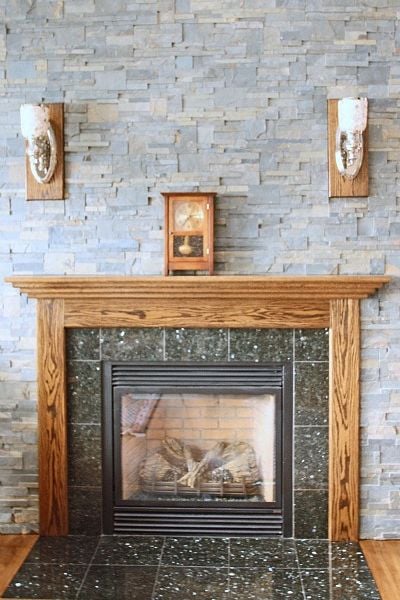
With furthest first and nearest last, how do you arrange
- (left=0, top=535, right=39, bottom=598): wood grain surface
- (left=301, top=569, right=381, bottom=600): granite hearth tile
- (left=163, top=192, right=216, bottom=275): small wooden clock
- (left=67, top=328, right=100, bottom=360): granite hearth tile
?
(left=67, top=328, right=100, bottom=360): granite hearth tile < (left=163, top=192, right=216, bottom=275): small wooden clock < (left=0, top=535, right=39, bottom=598): wood grain surface < (left=301, top=569, right=381, bottom=600): granite hearth tile

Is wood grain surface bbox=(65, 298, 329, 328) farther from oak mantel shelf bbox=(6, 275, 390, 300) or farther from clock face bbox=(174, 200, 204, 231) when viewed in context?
clock face bbox=(174, 200, 204, 231)

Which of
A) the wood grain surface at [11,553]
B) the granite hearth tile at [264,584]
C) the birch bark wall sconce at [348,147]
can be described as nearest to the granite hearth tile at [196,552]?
the granite hearth tile at [264,584]

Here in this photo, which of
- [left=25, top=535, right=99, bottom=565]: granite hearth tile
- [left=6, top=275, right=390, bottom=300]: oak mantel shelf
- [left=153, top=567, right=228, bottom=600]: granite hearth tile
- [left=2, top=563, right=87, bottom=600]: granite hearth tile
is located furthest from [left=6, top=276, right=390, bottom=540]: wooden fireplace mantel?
[left=153, top=567, right=228, bottom=600]: granite hearth tile

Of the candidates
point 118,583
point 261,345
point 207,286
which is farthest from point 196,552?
point 207,286

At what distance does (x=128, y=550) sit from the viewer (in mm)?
3047

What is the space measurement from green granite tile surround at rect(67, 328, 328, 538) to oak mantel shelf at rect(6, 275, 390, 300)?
0.17 m

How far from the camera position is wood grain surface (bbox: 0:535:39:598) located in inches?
111

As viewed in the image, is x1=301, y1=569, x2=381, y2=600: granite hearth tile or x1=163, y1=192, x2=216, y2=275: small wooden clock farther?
x1=163, y1=192, x2=216, y2=275: small wooden clock

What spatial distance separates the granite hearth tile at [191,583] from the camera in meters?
2.65

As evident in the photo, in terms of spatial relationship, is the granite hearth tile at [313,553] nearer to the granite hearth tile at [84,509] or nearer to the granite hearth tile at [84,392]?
the granite hearth tile at [84,509]

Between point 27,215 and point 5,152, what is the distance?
0.28 m

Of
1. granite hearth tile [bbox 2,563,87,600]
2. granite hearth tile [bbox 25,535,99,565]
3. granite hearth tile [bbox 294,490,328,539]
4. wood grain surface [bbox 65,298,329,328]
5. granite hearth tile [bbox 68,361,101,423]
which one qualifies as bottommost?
granite hearth tile [bbox 2,563,87,600]

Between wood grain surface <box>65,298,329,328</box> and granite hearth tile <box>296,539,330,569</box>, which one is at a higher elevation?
wood grain surface <box>65,298,329,328</box>

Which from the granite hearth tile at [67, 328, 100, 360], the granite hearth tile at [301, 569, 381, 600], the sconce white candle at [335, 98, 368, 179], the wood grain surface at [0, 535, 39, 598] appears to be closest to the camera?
the granite hearth tile at [301, 569, 381, 600]
